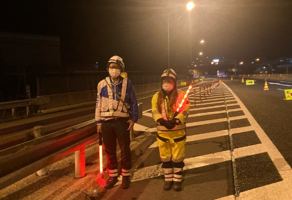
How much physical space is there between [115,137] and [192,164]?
1895mm

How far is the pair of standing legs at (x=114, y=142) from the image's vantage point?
13.6 feet

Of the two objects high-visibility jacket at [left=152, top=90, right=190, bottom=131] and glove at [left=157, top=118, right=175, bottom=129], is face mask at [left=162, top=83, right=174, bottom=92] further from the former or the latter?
glove at [left=157, top=118, right=175, bottom=129]

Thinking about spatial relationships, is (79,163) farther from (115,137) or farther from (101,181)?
(115,137)

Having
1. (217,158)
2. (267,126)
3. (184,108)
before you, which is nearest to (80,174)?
(184,108)

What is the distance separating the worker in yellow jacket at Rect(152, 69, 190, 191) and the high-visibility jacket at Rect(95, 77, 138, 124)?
0.41m

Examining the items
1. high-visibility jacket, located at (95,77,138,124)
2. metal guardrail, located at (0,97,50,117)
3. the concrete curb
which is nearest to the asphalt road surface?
the concrete curb

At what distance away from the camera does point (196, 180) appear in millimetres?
4430

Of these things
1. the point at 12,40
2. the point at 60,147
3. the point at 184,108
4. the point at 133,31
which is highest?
the point at 133,31

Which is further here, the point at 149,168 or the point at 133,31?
the point at 133,31

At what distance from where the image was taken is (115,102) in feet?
13.5

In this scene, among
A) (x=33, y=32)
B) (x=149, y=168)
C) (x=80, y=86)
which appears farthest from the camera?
(x=33, y=32)

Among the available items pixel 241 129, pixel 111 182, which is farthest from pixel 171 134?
pixel 241 129

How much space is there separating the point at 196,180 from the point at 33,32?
140ft

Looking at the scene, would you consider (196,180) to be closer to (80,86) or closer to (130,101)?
(130,101)
